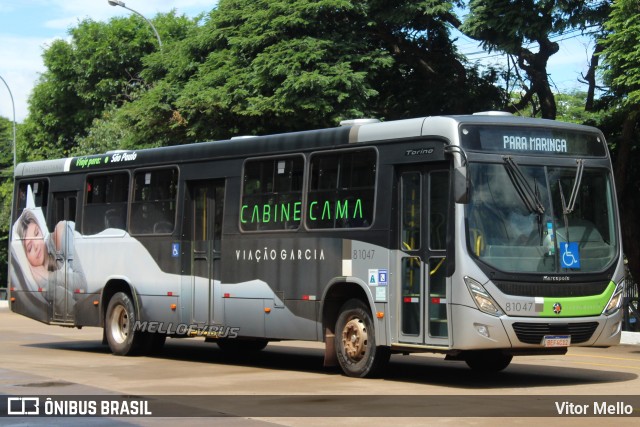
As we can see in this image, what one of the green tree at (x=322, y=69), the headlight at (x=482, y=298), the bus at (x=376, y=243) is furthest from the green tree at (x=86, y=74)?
the headlight at (x=482, y=298)

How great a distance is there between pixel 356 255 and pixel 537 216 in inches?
99.7

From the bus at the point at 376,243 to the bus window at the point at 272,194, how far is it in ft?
0.09

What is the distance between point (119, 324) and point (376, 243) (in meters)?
6.79

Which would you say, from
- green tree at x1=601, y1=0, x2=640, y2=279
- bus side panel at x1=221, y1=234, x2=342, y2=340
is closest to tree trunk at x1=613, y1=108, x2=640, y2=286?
green tree at x1=601, y1=0, x2=640, y2=279

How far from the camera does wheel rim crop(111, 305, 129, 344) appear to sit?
64.5 ft

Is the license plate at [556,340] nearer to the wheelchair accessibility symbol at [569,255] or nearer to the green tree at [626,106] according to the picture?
the wheelchair accessibility symbol at [569,255]

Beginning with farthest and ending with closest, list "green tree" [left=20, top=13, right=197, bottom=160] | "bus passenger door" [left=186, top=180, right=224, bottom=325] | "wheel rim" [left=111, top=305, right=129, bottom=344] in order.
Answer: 1. "green tree" [left=20, top=13, right=197, bottom=160]
2. "wheel rim" [left=111, top=305, right=129, bottom=344]
3. "bus passenger door" [left=186, top=180, right=224, bottom=325]

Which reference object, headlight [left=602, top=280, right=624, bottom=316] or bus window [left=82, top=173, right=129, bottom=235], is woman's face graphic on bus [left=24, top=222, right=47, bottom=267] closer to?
bus window [left=82, top=173, right=129, bottom=235]

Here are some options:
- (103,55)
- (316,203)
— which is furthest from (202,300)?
(103,55)

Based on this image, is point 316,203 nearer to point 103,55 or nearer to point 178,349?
point 178,349

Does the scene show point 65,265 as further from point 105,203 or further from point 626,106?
point 626,106

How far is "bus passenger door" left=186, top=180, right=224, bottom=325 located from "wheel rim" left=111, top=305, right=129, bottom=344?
84.1 inches

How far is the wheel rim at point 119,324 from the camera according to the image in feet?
64.5

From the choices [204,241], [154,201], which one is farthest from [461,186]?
[154,201]
